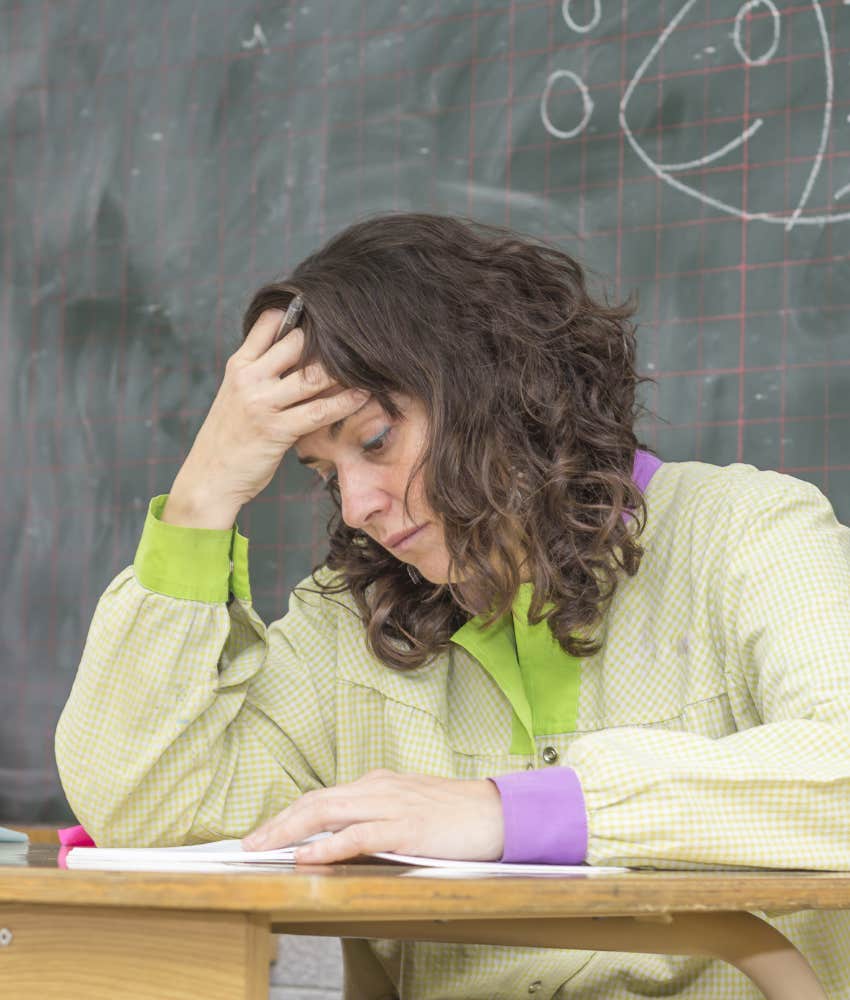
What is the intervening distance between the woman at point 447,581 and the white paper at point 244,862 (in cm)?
36

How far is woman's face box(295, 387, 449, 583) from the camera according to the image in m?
1.33

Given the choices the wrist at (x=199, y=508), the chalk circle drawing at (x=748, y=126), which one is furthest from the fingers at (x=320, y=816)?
the chalk circle drawing at (x=748, y=126)

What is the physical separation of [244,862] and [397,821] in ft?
0.31

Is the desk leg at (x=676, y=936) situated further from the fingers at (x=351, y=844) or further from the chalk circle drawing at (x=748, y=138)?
the chalk circle drawing at (x=748, y=138)

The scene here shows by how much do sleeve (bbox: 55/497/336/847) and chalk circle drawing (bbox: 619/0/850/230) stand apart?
85cm

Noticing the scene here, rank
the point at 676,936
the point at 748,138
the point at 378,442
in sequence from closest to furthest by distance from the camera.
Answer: the point at 676,936 → the point at 378,442 → the point at 748,138

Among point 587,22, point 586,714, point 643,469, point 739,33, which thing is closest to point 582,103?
point 587,22

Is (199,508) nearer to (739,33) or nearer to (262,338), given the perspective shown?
(262,338)

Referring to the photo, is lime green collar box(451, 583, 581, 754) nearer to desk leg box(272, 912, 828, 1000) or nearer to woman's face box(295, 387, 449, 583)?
woman's face box(295, 387, 449, 583)

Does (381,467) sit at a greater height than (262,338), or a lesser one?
lesser

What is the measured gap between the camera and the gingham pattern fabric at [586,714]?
37.7 inches

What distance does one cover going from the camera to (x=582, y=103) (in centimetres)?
201

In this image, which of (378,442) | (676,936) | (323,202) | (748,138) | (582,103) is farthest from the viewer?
(323,202)

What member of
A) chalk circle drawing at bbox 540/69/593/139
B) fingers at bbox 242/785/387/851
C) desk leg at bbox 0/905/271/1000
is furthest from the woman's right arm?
chalk circle drawing at bbox 540/69/593/139
